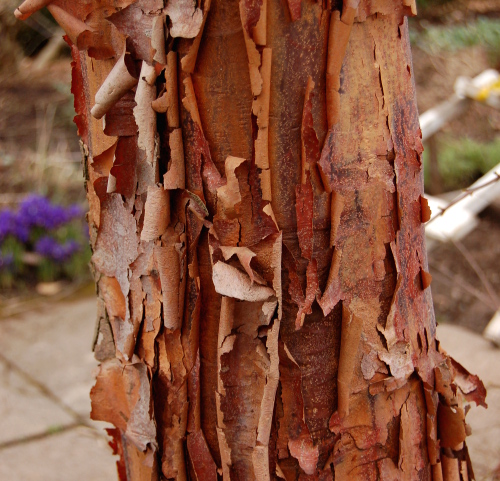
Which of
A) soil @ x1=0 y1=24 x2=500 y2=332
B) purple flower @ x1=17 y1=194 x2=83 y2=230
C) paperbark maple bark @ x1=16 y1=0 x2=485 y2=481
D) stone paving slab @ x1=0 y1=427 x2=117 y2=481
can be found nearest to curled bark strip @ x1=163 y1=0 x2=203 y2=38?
paperbark maple bark @ x1=16 y1=0 x2=485 y2=481

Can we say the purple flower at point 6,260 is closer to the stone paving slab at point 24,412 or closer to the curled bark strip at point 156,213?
the stone paving slab at point 24,412

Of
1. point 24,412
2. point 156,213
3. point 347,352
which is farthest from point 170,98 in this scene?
point 24,412

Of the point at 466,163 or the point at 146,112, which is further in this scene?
the point at 466,163

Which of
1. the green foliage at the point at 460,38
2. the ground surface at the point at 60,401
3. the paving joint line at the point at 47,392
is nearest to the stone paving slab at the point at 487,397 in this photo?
the ground surface at the point at 60,401

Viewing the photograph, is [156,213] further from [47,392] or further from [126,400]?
[47,392]

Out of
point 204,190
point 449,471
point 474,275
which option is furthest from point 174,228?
point 474,275

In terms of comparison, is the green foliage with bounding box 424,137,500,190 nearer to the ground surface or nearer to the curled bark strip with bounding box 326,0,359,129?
the ground surface

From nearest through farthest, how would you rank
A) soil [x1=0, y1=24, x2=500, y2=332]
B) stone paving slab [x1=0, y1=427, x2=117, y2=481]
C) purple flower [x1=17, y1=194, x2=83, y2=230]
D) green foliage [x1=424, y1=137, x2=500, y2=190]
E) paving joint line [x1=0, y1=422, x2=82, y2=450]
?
stone paving slab [x1=0, y1=427, x2=117, y2=481], paving joint line [x1=0, y1=422, x2=82, y2=450], soil [x1=0, y1=24, x2=500, y2=332], purple flower [x1=17, y1=194, x2=83, y2=230], green foliage [x1=424, y1=137, x2=500, y2=190]
